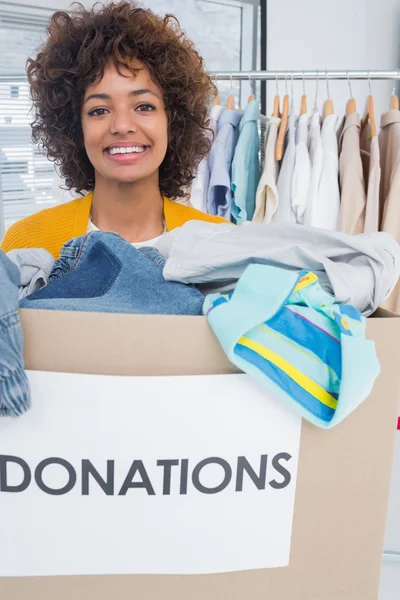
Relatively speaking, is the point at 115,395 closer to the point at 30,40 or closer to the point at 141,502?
the point at 141,502

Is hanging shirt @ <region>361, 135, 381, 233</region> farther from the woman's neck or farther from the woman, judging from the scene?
the woman's neck

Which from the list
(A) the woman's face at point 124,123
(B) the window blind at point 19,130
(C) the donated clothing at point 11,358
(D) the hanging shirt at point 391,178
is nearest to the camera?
(C) the donated clothing at point 11,358

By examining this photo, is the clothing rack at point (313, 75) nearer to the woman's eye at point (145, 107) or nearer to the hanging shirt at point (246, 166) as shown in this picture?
the hanging shirt at point (246, 166)

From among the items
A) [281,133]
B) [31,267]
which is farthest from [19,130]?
[31,267]

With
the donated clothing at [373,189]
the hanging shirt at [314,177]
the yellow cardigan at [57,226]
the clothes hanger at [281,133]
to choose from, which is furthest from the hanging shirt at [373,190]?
the yellow cardigan at [57,226]

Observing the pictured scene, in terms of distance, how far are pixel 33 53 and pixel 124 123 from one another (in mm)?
1465

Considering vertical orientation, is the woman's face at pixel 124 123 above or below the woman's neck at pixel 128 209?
above

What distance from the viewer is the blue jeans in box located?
0.46m

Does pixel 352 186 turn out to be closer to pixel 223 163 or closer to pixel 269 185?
pixel 269 185

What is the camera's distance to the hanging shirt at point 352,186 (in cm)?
159

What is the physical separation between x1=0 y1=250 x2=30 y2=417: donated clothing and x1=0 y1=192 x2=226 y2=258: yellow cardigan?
72 cm

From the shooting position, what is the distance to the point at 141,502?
1.41 feet

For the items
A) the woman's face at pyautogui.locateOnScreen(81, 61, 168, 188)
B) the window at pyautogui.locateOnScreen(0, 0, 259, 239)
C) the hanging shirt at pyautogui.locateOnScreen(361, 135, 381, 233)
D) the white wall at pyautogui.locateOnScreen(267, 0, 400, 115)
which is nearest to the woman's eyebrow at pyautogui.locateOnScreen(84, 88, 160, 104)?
the woman's face at pyautogui.locateOnScreen(81, 61, 168, 188)

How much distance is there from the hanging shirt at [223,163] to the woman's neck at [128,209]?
0.52 meters
